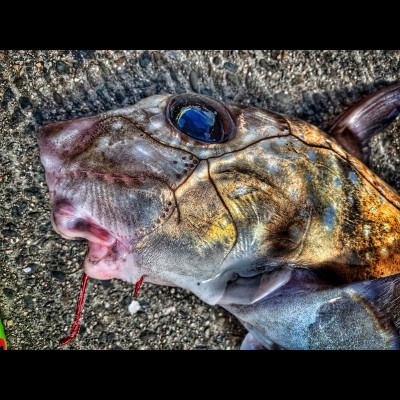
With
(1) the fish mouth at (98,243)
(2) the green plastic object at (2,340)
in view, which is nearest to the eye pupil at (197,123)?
(1) the fish mouth at (98,243)

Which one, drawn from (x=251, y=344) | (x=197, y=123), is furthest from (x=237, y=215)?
(x=251, y=344)

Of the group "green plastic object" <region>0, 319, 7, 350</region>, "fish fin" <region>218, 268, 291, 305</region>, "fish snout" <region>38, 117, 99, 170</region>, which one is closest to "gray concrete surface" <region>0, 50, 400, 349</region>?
"green plastic object" <region>0, 319, 7, 350</region>

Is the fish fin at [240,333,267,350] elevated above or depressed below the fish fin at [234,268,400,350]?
below

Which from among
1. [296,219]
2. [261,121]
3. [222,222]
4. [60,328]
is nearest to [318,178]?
[296,219]

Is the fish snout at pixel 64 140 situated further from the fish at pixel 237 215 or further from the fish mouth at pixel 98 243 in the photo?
the fish mouth at pixel 98 243

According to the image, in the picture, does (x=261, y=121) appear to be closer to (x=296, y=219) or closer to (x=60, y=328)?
(x=296, y=219)

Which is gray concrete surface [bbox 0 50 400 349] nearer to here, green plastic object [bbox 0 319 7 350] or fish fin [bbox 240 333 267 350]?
green plastic object [bbox 0 319 7 350]

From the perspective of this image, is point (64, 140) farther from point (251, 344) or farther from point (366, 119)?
point (366, 119)
